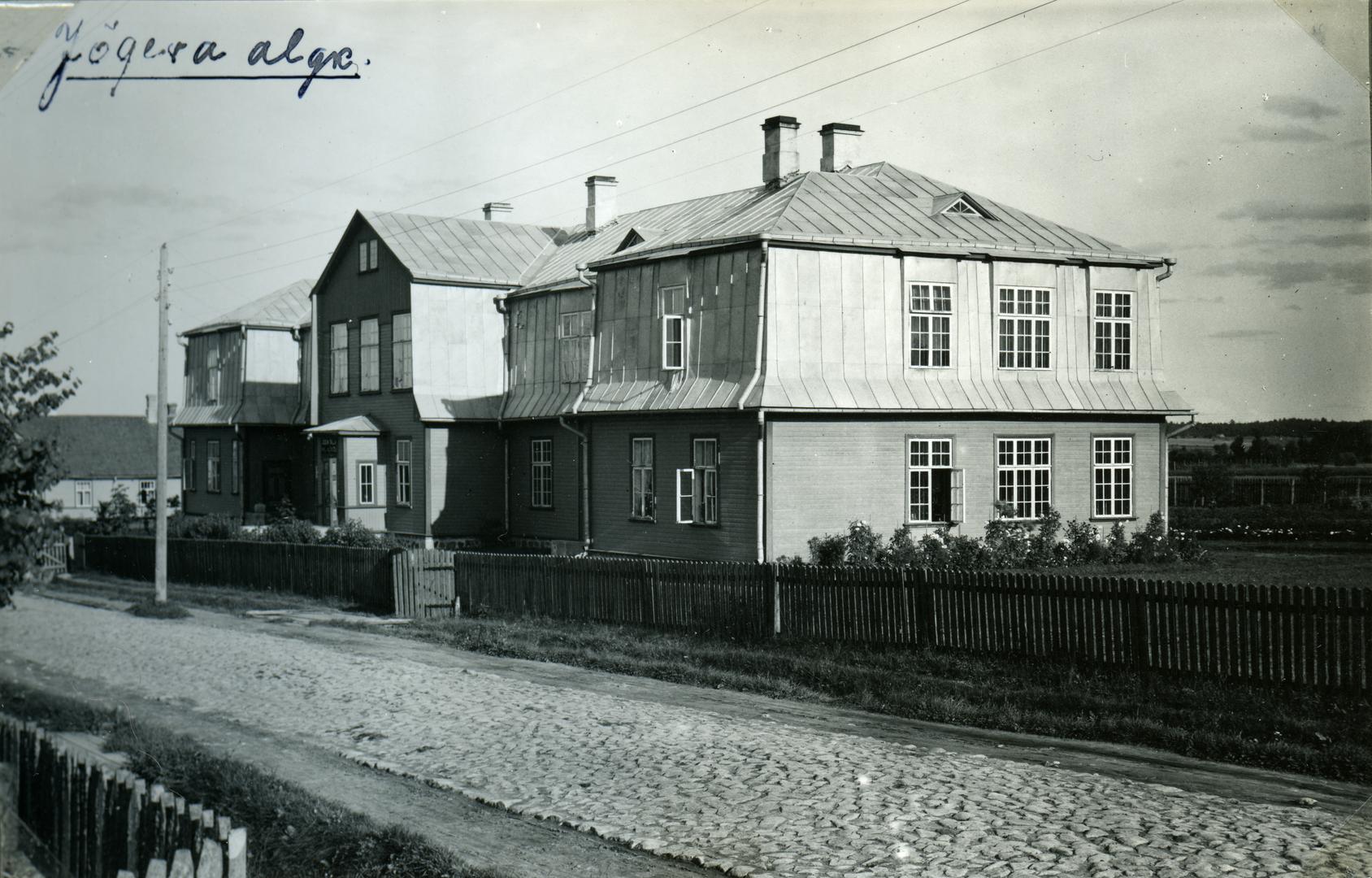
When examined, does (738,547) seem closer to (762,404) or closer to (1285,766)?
(762,404)

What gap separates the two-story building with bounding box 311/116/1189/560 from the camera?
24.7 metres

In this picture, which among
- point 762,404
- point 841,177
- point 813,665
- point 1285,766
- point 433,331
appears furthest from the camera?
point 433,331

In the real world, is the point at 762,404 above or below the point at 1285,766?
above

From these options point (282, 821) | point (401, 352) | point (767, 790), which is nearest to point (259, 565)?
point (401, 352)

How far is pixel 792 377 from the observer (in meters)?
24.5

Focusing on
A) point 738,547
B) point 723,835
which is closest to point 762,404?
point 738,547

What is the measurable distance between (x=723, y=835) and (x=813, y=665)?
709 centimetres

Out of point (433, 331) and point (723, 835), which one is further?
point (433, 331)

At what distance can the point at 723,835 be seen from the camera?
867 centimetres

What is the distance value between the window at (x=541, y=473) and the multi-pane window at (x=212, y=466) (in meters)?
18.2

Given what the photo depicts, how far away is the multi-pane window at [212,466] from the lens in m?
45.5

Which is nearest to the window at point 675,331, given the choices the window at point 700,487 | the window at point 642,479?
the window at point 642,479

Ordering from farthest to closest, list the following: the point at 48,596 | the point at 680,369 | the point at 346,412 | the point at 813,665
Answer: the point at 346,412, the point at 48,596, the point at 680,369, the point at 813,665

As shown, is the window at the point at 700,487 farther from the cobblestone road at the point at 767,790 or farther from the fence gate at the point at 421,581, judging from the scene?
the cobblestone road at the point at 767,790
